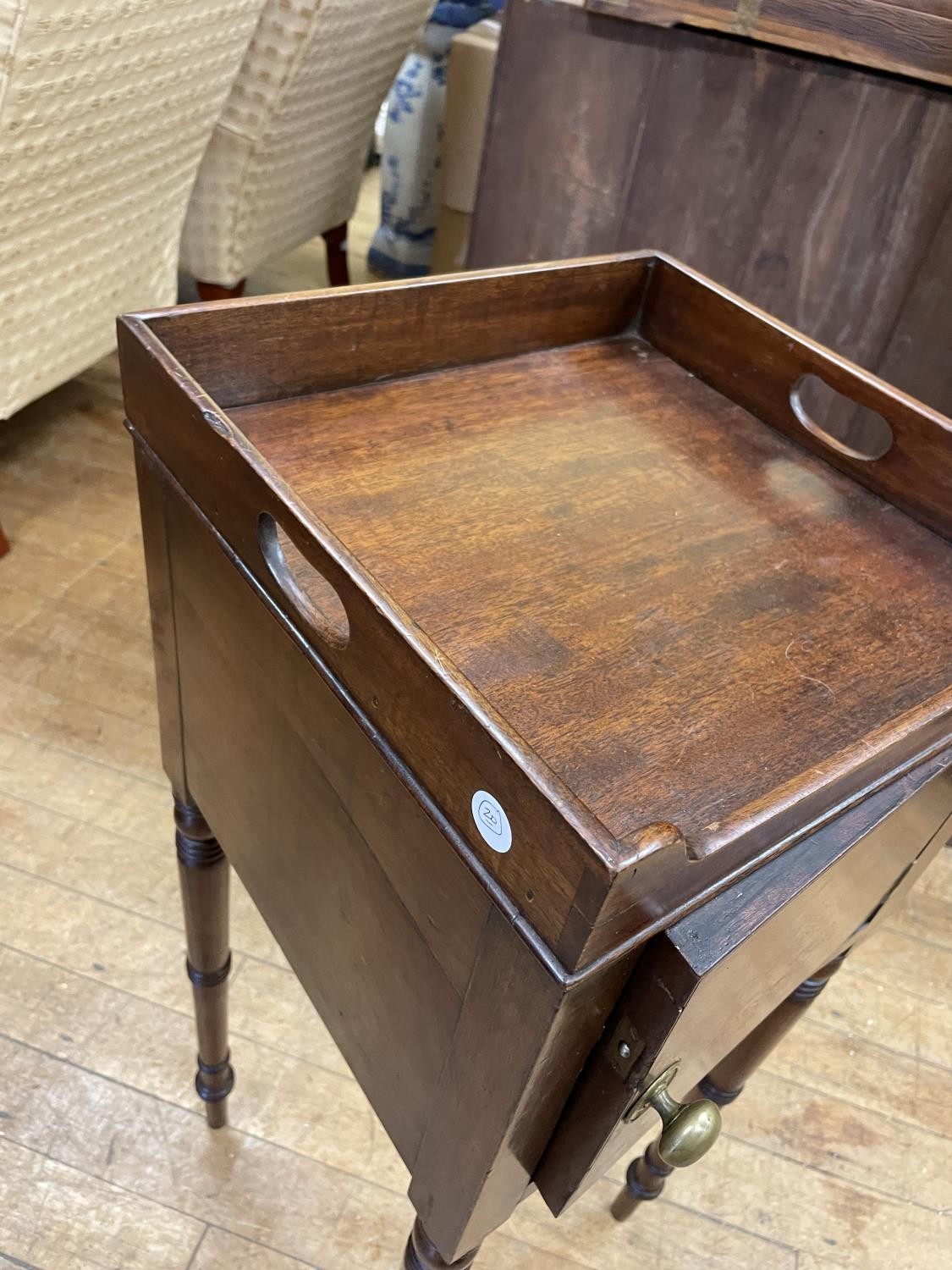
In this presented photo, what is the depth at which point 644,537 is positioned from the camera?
21.2 inches

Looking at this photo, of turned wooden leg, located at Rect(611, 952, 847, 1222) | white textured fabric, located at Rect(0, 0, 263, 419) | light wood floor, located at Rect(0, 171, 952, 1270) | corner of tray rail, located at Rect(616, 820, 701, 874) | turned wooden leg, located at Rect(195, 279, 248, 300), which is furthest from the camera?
turned wooden leg, located at Rect(195, 279, 248, 300)

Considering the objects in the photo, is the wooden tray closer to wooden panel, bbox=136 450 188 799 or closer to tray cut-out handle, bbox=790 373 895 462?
wooden panel, bbox=136 450 188 799

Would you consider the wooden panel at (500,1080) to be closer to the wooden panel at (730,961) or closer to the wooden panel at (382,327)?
the wooden panel at (730,961)

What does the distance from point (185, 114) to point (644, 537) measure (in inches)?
44.8

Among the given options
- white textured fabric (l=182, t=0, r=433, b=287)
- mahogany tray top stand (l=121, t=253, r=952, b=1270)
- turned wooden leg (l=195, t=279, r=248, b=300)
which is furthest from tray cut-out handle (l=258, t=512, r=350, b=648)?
turned wooden leg (l=195, t=279, r=248, b=300)

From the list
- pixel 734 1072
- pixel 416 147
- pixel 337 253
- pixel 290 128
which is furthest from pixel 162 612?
pixel 416 147

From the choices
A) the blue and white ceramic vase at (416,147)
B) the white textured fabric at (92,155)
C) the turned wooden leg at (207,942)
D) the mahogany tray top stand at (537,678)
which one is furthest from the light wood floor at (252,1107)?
the blue and white ceramic vase at (416,147)

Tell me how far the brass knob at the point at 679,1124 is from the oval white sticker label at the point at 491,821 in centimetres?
15

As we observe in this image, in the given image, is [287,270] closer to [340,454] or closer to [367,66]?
[367,66]

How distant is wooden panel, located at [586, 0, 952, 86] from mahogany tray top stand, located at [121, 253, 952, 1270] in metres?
0.44

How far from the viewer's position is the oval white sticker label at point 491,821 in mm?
326

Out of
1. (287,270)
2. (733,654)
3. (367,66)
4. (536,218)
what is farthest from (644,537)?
(287,270)

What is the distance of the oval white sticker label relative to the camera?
326 mm

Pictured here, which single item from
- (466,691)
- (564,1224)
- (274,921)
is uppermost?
(466,691)
